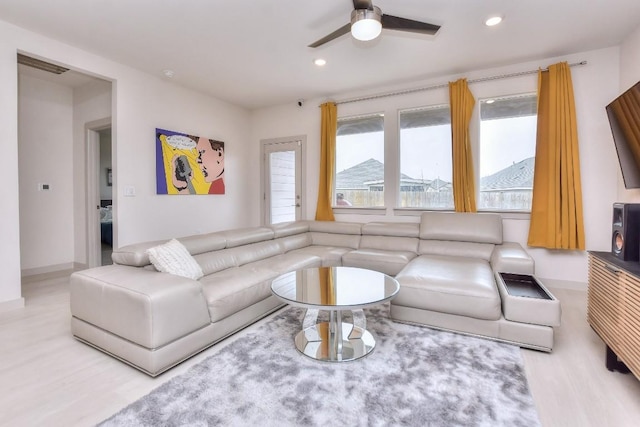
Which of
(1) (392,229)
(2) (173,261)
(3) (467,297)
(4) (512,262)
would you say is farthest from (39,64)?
(4) (512,262)

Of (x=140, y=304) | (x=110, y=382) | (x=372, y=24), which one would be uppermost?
(x=372, y=24)

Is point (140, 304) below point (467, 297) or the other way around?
the other way around

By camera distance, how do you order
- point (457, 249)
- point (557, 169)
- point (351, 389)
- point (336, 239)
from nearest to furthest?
1. point (351, 389)
2. point (557, 169)
3. point (457, 249)
4. point (336, 239)

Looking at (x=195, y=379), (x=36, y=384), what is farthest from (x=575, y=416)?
(x=36, y=384)

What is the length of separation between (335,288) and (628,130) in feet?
8.69

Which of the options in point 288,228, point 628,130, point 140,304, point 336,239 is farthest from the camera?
point 336,239

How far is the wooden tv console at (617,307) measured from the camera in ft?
5.30

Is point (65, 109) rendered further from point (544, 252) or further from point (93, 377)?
point (544, 252)

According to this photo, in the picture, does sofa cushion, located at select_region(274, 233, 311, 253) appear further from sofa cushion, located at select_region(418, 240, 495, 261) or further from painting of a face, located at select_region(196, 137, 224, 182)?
painting of a face, located at select_region(196, 137, 224, 182)

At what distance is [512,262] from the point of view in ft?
9.00

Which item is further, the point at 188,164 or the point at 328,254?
the point at 188,164

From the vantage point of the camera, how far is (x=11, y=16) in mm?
2705

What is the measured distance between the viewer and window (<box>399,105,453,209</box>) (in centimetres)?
420

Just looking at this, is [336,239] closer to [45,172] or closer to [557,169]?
[557,169]
